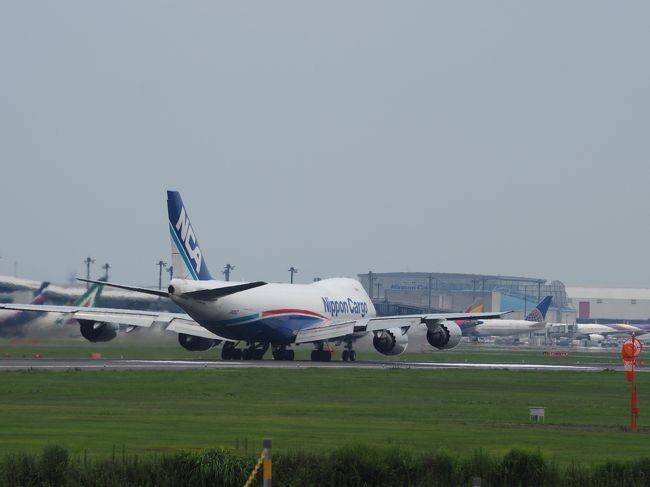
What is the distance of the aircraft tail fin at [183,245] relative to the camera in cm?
6828

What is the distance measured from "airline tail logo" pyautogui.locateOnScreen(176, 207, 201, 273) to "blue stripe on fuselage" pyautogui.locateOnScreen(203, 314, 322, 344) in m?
3.54

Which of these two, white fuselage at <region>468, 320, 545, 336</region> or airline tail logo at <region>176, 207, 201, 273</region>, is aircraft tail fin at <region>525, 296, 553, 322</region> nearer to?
white fuselage at <region>468, 320, 545, 336</region>

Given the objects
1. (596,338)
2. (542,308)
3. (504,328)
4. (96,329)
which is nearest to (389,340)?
(96,329)

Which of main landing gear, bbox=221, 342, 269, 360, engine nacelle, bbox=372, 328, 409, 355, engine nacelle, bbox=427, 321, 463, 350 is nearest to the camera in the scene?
engine nacelle, bbox=372, 328, 409, 355

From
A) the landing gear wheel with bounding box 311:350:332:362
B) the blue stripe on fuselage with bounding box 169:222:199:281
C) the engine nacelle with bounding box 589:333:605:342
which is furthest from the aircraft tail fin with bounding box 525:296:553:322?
the blue stripe on fuselage with bounding box 169:222:199:281

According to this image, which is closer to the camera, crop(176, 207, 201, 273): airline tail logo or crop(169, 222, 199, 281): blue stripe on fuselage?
crop(169, 222, 199, 281): blue stripe on fuselage

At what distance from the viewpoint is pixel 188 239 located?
2721 inches

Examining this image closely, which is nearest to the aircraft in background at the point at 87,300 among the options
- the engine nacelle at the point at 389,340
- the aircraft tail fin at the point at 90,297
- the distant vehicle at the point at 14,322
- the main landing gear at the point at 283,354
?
the aircraft tail fin at the point at 90,297

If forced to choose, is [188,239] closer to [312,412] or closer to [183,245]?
[183,245]

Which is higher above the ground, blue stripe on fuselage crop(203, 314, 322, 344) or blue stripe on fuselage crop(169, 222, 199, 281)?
blue stripe on fuselage crop(169, 222, 199, 281)

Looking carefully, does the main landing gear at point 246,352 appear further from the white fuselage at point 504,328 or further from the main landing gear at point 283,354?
the white fuselage at point 504,328

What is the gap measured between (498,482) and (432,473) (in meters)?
1.18

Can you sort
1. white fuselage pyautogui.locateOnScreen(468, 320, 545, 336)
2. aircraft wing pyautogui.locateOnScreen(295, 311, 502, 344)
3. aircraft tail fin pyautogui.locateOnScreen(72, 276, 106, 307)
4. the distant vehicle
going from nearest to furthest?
aircraft wing pyautogui.locateOnScreen(295, 311, 502, 344) → the distant vehicle → aircraft tail fin pyautogui.locateOnScreen(72, 276, 106, 307) → white fuselage pyautogui.locateOnScreen(468, 320, 545, 336)

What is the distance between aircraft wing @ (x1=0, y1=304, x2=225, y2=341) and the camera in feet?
230
